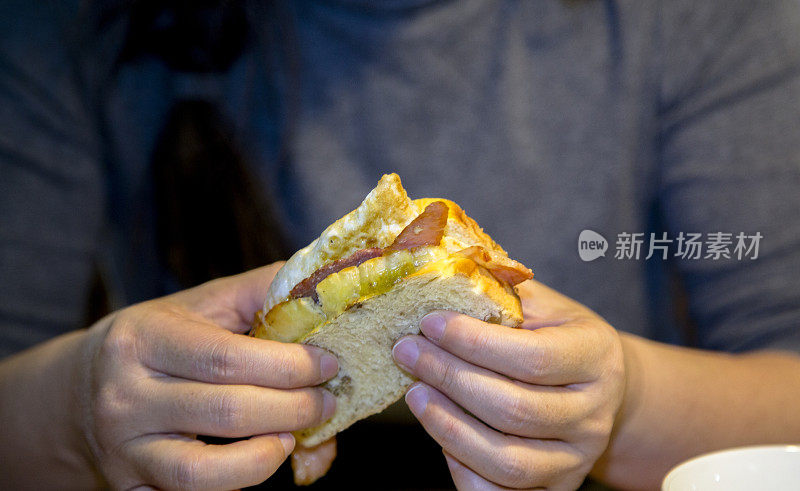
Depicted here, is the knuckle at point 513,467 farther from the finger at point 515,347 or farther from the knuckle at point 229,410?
the knuckle at point 229,410

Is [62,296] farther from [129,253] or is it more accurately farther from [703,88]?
[703,88]

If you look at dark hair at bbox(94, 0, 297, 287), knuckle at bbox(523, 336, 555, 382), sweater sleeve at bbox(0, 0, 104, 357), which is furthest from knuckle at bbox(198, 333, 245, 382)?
sweater sleeve at bbox(0, 0, 104, 357)

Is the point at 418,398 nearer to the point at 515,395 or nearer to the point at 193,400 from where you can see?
the point at 515,395

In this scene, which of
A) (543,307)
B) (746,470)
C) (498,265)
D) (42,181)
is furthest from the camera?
(42,181)

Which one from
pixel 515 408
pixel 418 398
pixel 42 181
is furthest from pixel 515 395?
pixel 42 181

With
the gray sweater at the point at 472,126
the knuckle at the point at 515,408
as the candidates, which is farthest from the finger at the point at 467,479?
the gray sweater at the point at 472,126

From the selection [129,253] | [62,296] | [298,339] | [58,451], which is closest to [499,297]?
[298,339]
